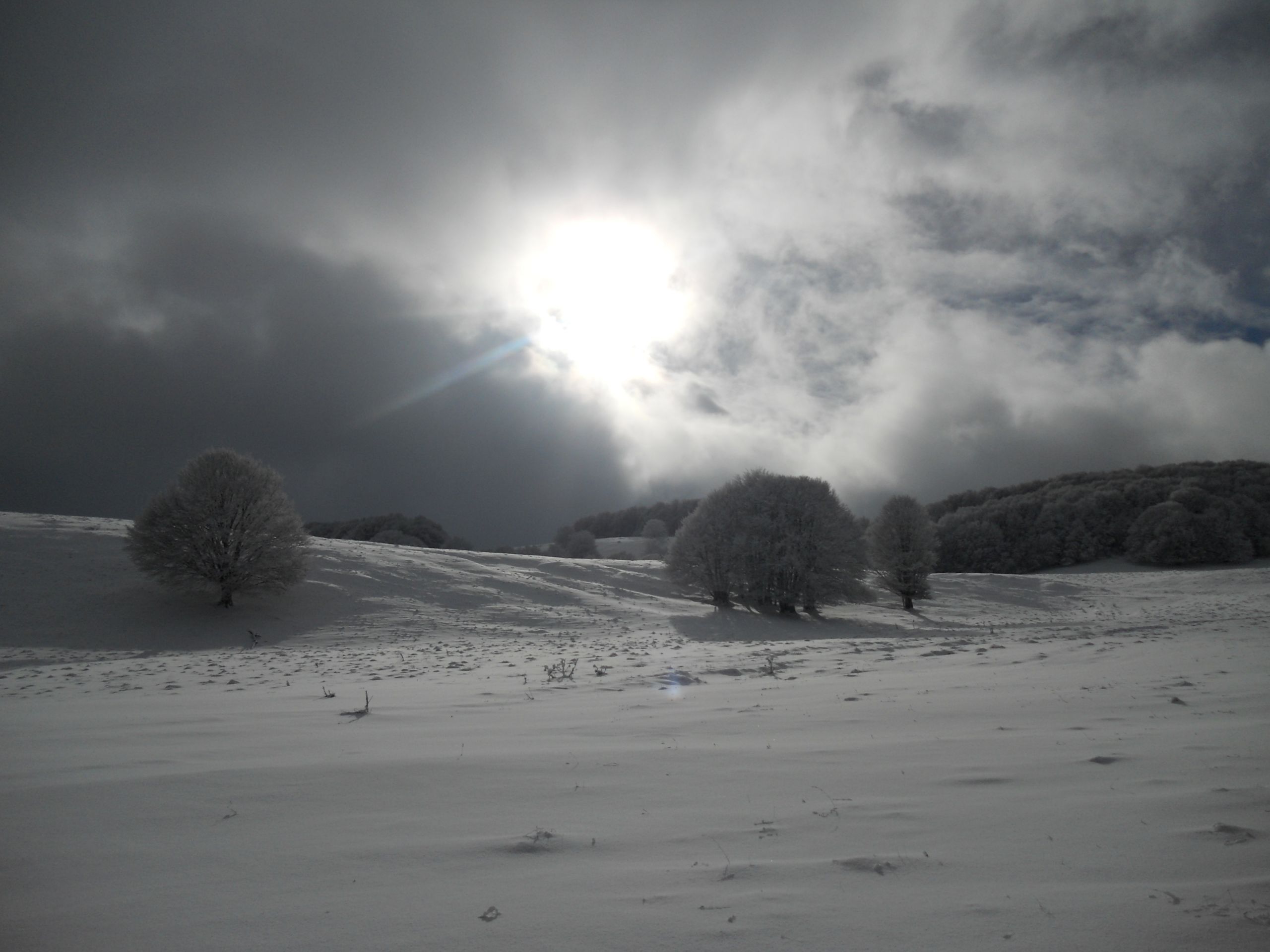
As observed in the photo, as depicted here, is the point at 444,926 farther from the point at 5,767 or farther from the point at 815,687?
the point at 815,687

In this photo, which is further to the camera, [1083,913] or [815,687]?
[815,687]

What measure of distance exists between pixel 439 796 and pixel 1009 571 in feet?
295

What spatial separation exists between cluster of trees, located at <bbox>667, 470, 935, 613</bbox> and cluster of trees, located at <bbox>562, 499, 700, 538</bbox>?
3539 inches

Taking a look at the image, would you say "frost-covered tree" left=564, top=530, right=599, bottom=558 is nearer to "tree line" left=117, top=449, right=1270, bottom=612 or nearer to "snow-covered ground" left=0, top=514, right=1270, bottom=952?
"tree line" left=117, top=449, right=1270, bottom=612

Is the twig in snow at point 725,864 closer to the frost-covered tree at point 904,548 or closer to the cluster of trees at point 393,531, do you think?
the frost-covered tree at point 904,548

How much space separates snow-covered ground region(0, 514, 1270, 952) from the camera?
2473 millimetres

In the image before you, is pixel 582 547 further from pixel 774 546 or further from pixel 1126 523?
pixel 1126 523

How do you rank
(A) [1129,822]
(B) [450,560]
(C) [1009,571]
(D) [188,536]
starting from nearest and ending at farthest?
(A) [1129,822] → (D) [188,536] → (B) [450,560] → (C) [1009,571]

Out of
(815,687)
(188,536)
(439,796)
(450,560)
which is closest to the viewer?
(439,796)

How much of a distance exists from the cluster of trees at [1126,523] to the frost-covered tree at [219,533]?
69.1 meters

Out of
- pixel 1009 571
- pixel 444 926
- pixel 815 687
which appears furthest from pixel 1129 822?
pixel 1009 571

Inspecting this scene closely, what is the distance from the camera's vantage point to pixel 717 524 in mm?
36281

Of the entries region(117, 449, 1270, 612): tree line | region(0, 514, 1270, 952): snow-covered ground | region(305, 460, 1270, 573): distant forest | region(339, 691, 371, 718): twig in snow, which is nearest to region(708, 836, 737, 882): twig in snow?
region(0, 514, 1270, 952): snow-covered ground

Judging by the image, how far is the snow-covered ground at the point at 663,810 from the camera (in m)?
2.47
